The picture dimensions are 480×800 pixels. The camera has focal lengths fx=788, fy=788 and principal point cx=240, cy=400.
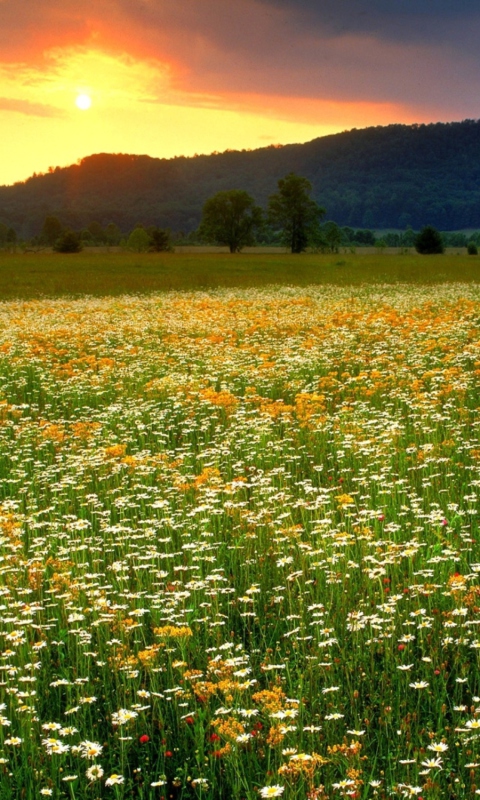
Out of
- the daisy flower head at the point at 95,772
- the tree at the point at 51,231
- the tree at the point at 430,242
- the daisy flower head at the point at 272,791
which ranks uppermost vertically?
the tree at the point at 51,231

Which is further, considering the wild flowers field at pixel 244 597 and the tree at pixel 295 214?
the tree at pixel 295 214

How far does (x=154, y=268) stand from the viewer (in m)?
55.2

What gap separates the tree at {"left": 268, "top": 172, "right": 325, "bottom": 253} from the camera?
4451 inches

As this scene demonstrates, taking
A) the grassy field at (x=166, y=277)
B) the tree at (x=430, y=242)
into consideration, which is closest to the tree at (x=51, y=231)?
the tree at (x=430, y=242)

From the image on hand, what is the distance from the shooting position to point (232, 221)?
11488 cm

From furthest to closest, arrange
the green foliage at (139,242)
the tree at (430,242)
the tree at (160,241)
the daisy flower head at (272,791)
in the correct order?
1. the green foliage at (139,242)
2. the tree at (160,241)
3. the tree at (430,242)
4. the daisy flower head at (272,791)

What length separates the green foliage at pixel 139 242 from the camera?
12481 cm

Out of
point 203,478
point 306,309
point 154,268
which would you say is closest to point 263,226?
point 154,268

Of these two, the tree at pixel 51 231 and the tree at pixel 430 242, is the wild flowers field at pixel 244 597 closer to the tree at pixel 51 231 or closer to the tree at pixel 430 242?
the tree at pixel 430 242

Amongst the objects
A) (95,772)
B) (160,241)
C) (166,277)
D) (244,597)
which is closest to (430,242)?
(160,241)

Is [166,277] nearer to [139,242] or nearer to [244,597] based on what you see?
[244,597]

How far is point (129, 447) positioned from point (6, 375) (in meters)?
6.07

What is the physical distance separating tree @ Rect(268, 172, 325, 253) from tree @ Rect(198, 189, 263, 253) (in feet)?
8.58

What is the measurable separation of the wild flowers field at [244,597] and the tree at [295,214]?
10386 centimetres
